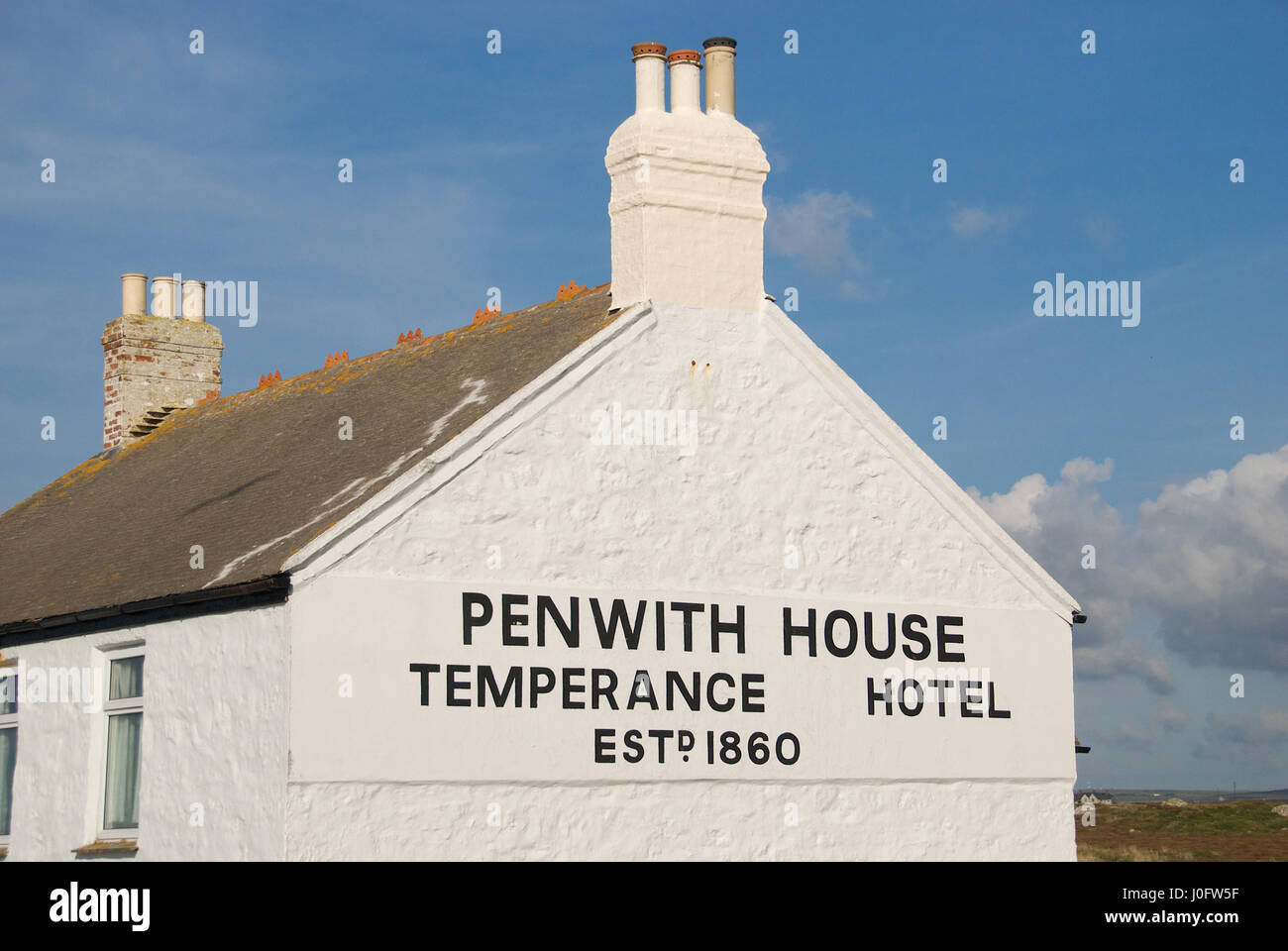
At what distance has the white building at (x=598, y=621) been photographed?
47.8 ft

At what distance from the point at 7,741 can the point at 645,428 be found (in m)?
8.17

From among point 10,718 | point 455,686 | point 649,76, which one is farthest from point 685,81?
point 10,718

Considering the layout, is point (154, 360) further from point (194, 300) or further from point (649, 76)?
point (649, 76)

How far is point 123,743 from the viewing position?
16750 millimetres

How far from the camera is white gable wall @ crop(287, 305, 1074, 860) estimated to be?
1442 cm

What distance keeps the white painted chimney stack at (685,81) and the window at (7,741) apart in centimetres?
939

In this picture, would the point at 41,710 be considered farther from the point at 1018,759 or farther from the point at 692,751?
the point at 1018,759

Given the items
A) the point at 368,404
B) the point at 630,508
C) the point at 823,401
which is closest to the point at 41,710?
the point at 368,404

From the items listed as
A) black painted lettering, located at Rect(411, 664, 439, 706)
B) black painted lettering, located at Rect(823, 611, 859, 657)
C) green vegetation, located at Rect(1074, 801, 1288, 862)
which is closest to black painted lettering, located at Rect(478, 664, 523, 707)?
black painted lettering, located at Rect(411, 664, 439, 706)

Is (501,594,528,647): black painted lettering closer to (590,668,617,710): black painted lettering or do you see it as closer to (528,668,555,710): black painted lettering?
(528,668,555,710): black painted lettering

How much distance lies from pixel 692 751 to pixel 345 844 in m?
3.49
